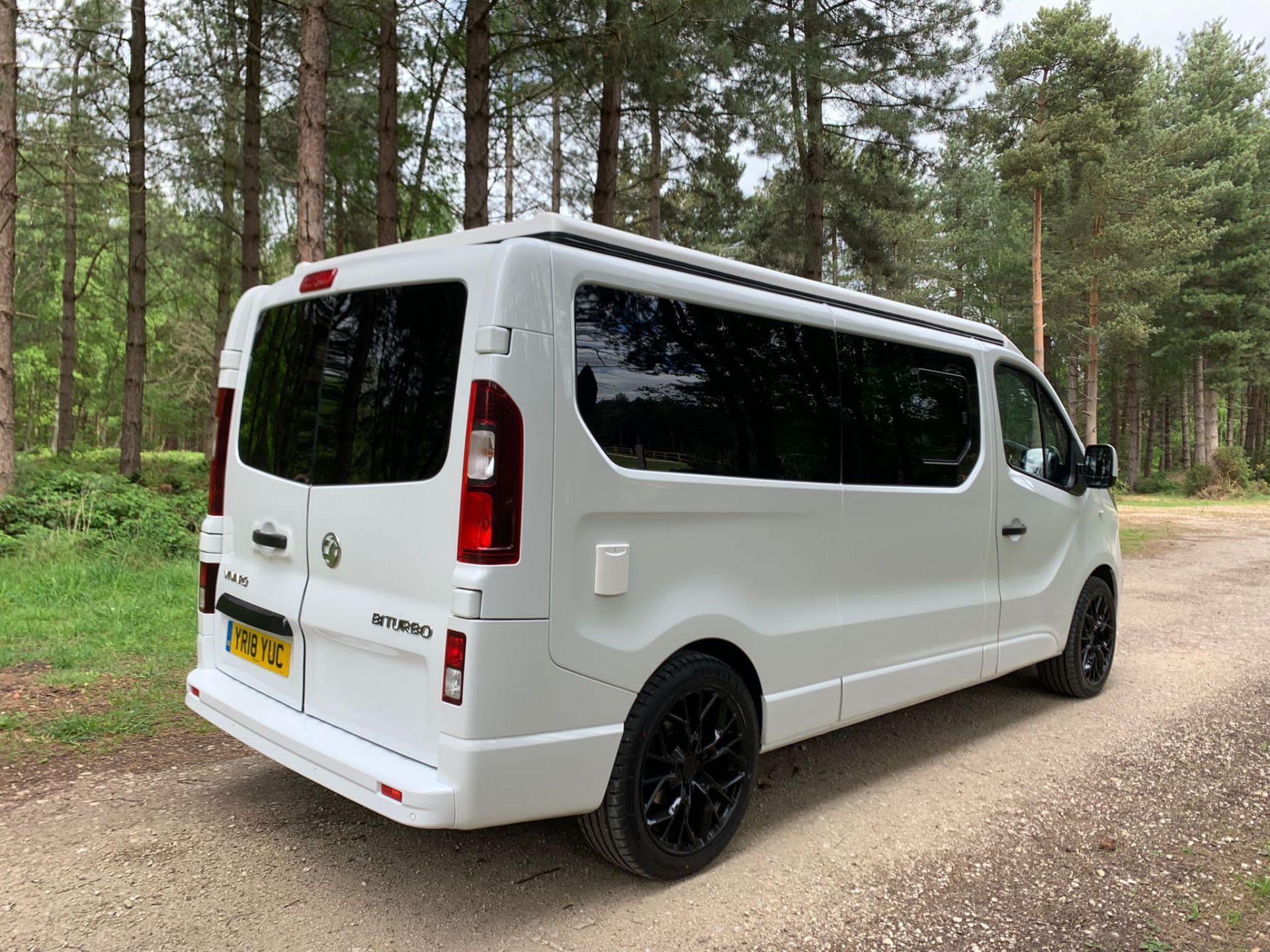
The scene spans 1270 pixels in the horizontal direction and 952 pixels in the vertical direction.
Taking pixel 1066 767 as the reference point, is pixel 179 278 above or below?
above

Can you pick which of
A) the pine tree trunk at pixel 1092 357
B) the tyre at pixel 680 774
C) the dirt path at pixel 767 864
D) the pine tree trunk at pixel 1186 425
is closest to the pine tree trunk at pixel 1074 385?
the pine tree trunk at pixel 1186 425

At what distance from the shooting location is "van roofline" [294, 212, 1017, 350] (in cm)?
289

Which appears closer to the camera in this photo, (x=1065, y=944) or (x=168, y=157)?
(x=1065, y=944)

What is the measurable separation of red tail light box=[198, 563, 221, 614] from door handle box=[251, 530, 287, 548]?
→ 16.6 inches

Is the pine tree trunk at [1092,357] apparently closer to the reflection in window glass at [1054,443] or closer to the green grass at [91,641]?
the reflection in window glass at [1054,443]

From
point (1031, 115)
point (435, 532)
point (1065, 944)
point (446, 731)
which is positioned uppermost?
point (1031, 115)

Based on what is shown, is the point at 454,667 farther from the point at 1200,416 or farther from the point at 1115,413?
the point at 1115,413

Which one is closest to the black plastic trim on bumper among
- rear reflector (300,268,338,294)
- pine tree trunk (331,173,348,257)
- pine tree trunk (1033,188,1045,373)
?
rear reflector (300,268,338,294)

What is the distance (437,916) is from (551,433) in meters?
1.66

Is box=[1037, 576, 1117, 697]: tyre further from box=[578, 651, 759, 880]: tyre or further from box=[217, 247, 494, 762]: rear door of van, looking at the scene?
box=[217, 247, 494, 762]: rear door of van

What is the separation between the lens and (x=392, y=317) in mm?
3020

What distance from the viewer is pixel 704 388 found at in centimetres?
323

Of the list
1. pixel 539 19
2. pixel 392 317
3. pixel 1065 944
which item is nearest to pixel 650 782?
pixel 1065 944

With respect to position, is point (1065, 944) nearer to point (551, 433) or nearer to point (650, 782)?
point (650, 782)
